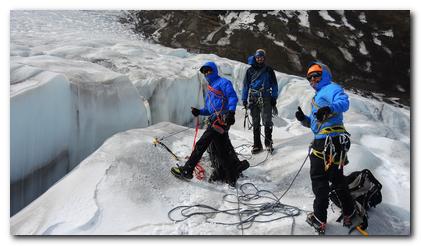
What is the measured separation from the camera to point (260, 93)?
210 inches

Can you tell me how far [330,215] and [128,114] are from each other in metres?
3.32

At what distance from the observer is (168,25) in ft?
48.4

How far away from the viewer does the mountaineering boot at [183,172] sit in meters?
4.20

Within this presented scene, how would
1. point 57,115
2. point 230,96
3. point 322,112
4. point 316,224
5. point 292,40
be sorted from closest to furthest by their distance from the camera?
1. point 322,112
2. point 316,224
3. point 230,96
4. point 57,115
5. point 292,40

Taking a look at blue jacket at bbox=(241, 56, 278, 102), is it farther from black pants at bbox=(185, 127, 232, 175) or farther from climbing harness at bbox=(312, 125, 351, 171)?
climbing harness at bbox=(312, 125, 351, 171)

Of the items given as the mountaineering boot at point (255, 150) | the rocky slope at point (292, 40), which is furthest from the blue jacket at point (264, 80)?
the rocky slope at point (292, 40)

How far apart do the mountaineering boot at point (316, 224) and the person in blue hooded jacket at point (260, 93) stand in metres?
1.96

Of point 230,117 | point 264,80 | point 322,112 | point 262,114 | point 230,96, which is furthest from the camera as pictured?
point 262,114

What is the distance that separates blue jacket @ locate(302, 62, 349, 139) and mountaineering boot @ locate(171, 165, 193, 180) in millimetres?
1534

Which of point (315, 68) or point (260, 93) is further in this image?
point (260, 93)

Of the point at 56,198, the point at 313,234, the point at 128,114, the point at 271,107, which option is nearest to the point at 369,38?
the point at 271,107

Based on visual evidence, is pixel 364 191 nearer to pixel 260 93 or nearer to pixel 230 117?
pixel 230 117

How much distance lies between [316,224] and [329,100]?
3.64 ft

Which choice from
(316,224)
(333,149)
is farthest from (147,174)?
(333,149)
